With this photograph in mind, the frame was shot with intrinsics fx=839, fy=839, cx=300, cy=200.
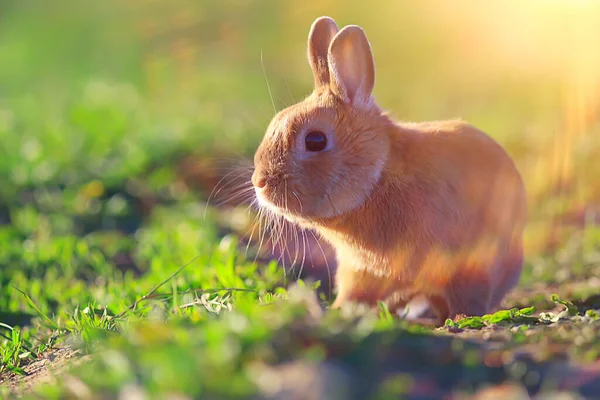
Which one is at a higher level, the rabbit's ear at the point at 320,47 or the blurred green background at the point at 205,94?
the rabbit's ear at the point at 320,47

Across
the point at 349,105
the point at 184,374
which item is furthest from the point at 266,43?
the point at 184,374

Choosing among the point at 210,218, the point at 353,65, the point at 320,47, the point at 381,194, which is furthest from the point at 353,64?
the point at 210,218

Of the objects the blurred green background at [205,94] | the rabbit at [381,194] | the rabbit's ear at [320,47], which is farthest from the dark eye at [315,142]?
the blurred green background at [205,94]

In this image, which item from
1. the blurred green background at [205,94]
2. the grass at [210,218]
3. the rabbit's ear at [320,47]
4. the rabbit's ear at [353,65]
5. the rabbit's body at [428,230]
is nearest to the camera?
the grass at [210,218]

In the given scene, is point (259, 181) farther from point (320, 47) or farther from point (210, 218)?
point (210, 218)

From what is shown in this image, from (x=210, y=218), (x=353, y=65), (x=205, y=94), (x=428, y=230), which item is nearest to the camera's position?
(x=428, y=230)

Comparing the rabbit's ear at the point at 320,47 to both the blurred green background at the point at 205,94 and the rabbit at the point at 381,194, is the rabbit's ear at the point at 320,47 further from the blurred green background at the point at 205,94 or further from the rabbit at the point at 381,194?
the blurred green background at the point at 205,94

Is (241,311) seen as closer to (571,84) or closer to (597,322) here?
(597,322)

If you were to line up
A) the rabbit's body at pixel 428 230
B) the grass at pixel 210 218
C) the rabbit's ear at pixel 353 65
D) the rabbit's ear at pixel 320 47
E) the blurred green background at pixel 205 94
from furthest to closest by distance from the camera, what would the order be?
the blurred green background at pixel 205 94, the rabbit's ear at pixel 320 47, the rabbit's ear at pixel 353 65, the rabbit's body at pixel 428 230, the grass at pixel 210 218

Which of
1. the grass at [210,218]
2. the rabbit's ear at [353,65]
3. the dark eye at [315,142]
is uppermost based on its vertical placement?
the rabbit's ear at [353,65]
